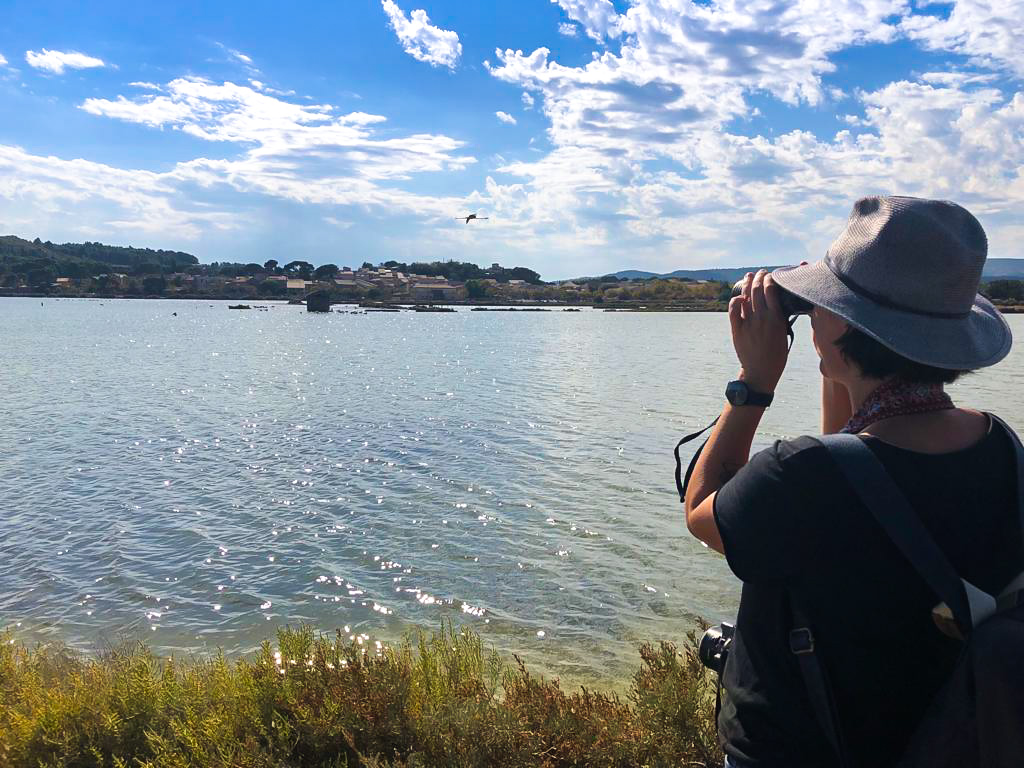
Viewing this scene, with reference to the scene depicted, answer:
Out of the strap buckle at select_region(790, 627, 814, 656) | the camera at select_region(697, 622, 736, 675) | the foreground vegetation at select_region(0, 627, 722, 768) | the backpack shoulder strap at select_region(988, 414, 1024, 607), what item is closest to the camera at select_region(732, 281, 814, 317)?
the backpack shoulder strap at select_region(988, 414, 1024, 607)

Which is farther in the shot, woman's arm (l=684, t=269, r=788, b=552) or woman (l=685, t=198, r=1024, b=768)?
woman's arm (l=684, t=269, r=788, b=552)

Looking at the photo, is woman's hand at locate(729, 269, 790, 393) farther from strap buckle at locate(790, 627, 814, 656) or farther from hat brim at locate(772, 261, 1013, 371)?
strap buckle at locate(790, 627, 814, 656)

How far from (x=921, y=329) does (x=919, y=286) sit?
0.12 m

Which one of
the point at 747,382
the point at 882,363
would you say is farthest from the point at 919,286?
the point at 747,382

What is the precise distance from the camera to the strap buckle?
→ 1908 mm

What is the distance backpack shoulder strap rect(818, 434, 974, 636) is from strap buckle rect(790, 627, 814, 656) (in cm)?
31

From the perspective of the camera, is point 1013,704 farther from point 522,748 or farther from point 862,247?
point 522,748

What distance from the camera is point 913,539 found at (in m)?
1.75

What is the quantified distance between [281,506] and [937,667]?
545 inches

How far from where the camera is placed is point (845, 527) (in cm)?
181

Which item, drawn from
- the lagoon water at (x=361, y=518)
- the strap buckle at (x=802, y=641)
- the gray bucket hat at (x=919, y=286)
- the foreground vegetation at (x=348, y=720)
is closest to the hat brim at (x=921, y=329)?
the gray bucket hat at (x=919, y=286)

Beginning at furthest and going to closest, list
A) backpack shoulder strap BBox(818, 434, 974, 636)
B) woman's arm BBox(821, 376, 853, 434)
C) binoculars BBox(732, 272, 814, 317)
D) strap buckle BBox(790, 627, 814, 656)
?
woman's arm BBox(821, 376, 853, 434) < binoculars BBox(732, 272, 814, 317) < strap buckle BBox(790, 627, 814, 656) < backpack shoulder strap BBox(818, 434, 974, 636)

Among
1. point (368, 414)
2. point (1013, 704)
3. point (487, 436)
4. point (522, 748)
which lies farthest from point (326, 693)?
point (368, 414)

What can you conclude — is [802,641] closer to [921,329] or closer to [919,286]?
[921,329]
